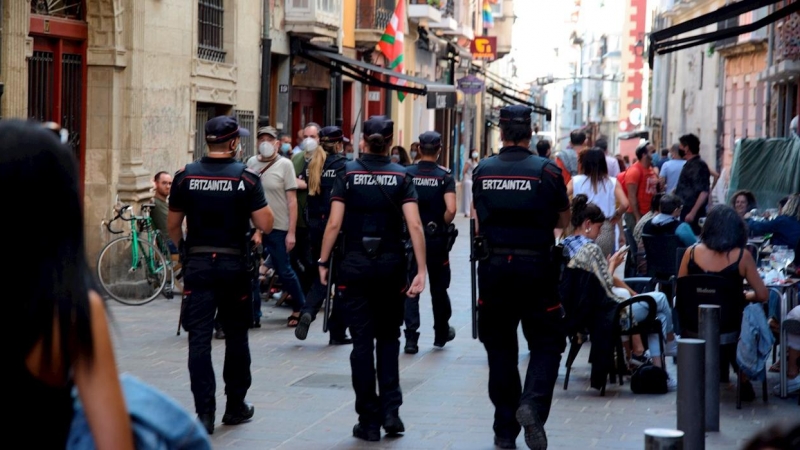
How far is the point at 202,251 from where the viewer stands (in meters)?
7.96

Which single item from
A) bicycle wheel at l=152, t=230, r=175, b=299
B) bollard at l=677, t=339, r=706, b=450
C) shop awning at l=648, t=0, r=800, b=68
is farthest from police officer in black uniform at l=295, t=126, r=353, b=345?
shop awning at l=648, t=0, r=800, b=68

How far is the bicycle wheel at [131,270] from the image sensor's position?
14.5 metres

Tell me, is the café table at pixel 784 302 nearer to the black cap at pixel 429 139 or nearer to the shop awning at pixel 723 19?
the black cap at pixel 429 139

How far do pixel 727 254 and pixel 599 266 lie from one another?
945 millimetres

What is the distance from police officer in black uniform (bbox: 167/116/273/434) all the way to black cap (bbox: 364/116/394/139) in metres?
0.79

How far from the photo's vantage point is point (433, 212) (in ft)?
38.0

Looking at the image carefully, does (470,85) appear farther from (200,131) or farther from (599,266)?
(599,266)

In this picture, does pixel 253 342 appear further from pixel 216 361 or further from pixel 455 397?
pixel 455 397

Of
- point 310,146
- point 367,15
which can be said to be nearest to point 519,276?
point 310,146

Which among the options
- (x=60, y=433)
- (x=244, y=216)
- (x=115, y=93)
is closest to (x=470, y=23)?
(x=115, y=93)

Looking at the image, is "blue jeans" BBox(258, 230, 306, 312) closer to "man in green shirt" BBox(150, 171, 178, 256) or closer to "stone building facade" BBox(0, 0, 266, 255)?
"man in green shirt" BBox(150, 171, 178, 256)

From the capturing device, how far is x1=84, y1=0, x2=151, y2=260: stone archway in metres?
15.6

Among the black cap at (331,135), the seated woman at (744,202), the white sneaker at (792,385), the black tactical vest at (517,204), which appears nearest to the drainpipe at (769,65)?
the seated woman at (744,202)

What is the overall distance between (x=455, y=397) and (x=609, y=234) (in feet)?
13.1
